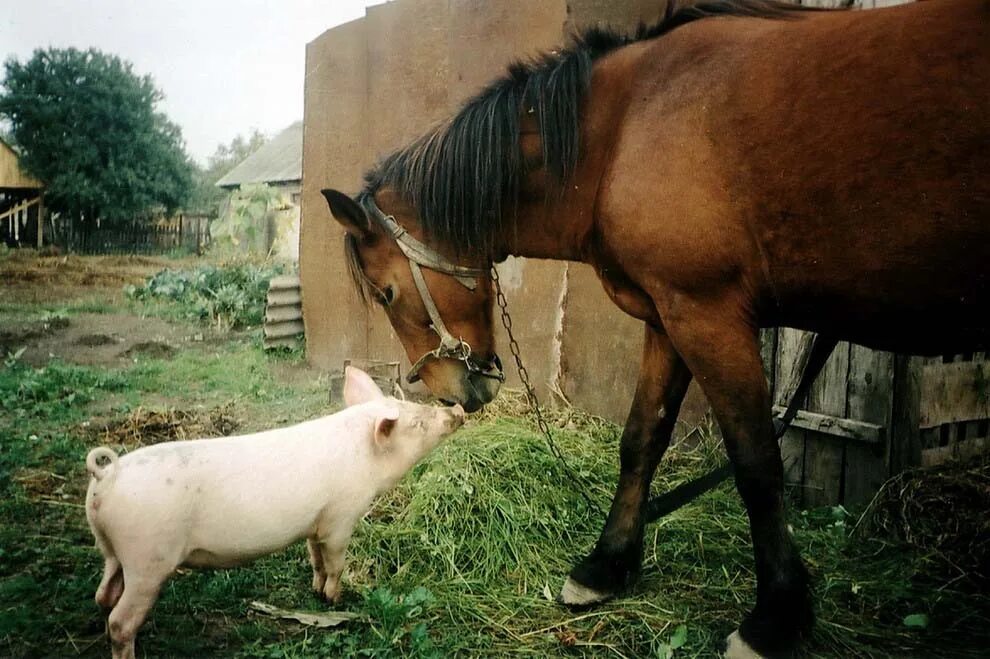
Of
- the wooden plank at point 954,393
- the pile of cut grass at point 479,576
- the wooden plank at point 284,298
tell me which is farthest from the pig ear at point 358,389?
the wooden plank at point 284,298

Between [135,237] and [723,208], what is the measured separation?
524 cm

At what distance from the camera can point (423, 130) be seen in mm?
6051

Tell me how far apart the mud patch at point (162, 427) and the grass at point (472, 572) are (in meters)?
0.03

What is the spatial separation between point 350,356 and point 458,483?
386 cm

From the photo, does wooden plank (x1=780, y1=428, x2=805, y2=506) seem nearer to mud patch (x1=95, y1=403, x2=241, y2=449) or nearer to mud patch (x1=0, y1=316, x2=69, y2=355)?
mud patch (x1=95, y1=403, x2=241, y2=449)

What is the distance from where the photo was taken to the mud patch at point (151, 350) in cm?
517

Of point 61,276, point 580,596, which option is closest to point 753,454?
point 580,596

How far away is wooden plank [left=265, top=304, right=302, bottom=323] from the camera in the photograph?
7.56 m

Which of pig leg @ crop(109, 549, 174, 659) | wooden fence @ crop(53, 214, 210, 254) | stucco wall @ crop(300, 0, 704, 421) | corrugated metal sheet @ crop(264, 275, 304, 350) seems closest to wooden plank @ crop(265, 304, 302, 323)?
corrugated metal sheet @ crop(264, 275, 304, 350)

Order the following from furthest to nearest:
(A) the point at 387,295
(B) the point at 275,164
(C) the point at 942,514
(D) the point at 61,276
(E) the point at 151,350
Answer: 1. (B) the point at 275,164
2. (E) the point at 151,350
3. (D) the point at 61,276
4. (C) the point at 942,514
5. (A) the point at 387,295

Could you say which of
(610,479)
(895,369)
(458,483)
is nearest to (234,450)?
(458,483)

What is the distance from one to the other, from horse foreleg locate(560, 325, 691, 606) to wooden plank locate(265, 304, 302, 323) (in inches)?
223

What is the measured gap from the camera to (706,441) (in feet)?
13.9

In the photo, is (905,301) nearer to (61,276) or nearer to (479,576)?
(479,576)
